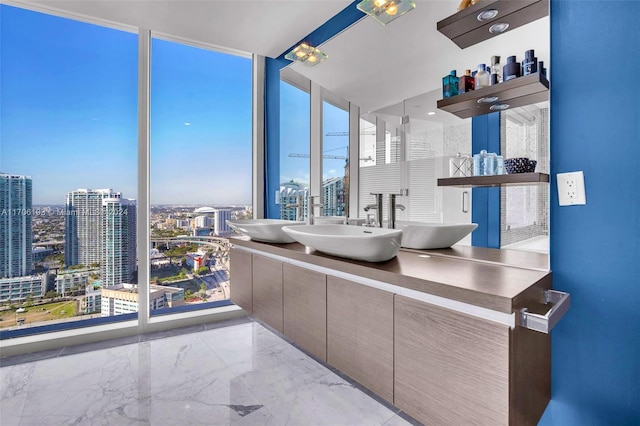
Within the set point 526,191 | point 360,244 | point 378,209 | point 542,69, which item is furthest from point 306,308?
point 542,69

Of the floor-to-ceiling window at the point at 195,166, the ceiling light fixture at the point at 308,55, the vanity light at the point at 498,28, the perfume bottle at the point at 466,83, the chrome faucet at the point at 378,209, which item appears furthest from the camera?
the floor-to-ceiling window at the point at 195,166

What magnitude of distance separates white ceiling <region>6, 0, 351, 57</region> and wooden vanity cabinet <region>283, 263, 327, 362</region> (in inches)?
72.3

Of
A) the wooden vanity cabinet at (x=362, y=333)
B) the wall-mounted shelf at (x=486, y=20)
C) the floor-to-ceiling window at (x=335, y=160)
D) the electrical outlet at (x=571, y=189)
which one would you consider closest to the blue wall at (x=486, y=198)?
the electrical outlet at (x=571, y=189)

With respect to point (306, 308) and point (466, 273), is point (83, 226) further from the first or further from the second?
point (466, 273)

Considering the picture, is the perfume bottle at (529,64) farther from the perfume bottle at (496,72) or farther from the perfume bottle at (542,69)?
the perfume bottle at (496,72)

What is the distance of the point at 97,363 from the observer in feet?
7.33

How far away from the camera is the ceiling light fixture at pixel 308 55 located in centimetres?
247

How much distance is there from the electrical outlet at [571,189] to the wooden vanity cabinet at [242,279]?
6.12ft

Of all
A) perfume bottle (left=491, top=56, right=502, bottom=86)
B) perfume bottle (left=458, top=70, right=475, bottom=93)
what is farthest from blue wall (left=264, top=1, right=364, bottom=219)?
perfume bottle (left=491, top=56, right=502, bottom=86)

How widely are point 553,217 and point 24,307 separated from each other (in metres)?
3.40

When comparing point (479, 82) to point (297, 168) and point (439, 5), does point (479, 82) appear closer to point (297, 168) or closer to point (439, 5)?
point (439, 5)

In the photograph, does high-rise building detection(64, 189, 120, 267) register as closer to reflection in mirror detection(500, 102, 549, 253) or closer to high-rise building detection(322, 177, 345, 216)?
high-rise building detection(322, 177, 345, 216)

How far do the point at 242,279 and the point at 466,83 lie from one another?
1.96 meters

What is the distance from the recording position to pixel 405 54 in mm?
1820
